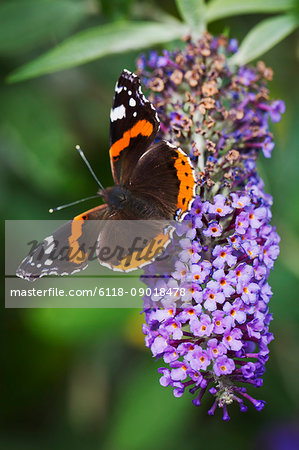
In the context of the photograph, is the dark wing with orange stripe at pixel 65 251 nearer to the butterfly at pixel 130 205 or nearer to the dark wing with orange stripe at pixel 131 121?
the butterfly at pixel 130 205

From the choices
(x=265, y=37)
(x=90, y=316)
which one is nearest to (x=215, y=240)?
(x=265, y=37)

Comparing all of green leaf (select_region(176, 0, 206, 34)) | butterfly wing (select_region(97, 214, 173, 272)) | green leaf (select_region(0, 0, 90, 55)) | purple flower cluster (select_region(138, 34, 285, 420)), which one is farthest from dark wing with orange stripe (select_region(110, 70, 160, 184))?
green leaf (select_region(0, 0, 90, 55))

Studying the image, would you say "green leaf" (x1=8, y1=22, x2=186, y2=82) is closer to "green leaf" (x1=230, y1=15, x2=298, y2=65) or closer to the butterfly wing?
"green leaf" (x1=230, y1=15, x2=298, y2=65)

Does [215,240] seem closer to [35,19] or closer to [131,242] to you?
[131,242]

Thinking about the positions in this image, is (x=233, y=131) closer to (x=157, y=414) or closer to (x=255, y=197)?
(x=255, y=197)

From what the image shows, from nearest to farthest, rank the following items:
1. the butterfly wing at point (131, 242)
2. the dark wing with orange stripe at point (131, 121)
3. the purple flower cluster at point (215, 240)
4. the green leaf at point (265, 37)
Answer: the purple flower cluster at point (215, 240) → the butterfly wing at point (131, 242) → the dark wing with orange stripe at point (131, 121) → the green leaf at point (265, 37)

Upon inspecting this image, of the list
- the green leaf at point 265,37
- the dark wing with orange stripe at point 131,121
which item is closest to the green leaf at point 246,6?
the green leaf at point 265,37
